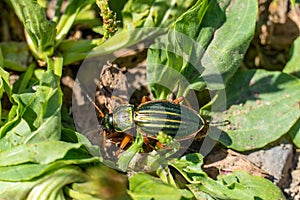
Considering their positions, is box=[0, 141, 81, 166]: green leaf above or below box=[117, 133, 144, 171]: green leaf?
above

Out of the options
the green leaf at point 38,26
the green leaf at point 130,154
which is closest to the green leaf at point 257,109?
the green leaf at point 130,154

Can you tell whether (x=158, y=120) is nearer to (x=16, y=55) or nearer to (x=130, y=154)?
(x=130, y=154)

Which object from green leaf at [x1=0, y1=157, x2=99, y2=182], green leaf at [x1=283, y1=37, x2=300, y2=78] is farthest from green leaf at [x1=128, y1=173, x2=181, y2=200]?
green leaf at [x1=283, y1=37, x2=300, y2=78]

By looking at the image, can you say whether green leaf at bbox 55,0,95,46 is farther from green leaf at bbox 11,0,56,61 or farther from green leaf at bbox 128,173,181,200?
green leaf at bbox 128,173,181,200

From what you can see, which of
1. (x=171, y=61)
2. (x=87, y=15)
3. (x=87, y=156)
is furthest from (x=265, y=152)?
(x=87, y=15)

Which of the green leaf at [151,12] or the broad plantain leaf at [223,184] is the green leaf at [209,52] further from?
the broad plantain leaf at [223,184]

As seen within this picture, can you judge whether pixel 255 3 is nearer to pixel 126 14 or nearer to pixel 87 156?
pixel 126 14
